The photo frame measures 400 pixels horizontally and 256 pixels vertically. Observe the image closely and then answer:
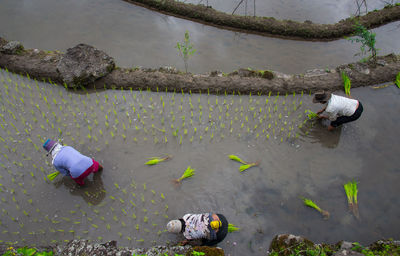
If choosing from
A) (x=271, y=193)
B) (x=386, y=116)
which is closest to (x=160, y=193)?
(x=271, y=193)

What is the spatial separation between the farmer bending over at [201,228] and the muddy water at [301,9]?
5967 millimetres

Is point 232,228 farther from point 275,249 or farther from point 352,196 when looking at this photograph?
point 352,196

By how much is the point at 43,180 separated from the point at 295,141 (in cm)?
444

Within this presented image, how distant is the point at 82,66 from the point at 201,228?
4.16m

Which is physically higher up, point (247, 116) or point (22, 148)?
point (247, 116)

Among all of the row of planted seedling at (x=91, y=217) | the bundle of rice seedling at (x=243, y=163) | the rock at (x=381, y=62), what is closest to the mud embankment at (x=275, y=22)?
the rock at (x=381, y=62)

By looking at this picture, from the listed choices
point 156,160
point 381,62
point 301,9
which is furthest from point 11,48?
point 381,62

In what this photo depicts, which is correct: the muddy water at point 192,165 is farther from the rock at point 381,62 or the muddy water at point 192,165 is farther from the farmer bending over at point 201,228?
the rock at point 381,62

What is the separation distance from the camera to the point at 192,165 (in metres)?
4.27

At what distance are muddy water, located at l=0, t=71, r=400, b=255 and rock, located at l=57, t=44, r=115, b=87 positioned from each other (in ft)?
1.04

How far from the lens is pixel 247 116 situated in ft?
16.1

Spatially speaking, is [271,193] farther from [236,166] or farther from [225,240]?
[225,240]

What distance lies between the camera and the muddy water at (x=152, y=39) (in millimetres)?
6066

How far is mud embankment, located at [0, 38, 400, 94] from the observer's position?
524 cm
